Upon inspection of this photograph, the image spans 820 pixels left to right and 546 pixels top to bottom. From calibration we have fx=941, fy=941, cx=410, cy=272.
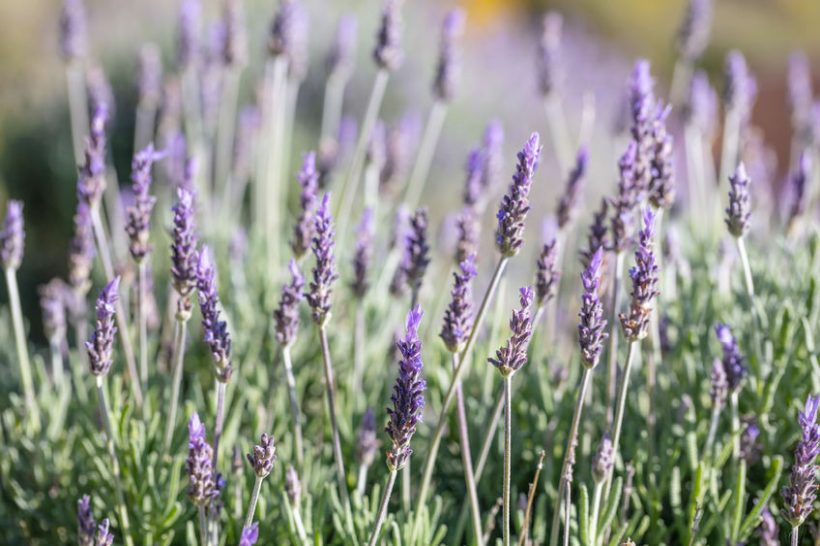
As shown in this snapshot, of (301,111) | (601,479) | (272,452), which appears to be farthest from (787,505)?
(301,111)

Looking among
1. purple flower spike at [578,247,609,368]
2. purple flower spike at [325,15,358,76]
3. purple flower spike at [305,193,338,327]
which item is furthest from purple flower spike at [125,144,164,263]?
purple flower spike at [325,15,358,76]

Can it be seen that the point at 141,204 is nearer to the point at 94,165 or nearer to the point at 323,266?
the point at 94,165

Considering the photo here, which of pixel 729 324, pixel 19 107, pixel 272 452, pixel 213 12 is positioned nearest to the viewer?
pixel 272 452

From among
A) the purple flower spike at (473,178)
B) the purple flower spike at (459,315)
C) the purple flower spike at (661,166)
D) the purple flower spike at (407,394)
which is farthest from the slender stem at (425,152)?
Answer: the purple flower spike at (407,394)

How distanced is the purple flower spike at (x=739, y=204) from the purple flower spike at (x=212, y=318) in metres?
0.81

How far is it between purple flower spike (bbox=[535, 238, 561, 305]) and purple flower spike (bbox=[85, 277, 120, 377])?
2.12 feet

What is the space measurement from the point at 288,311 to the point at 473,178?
0.59 m

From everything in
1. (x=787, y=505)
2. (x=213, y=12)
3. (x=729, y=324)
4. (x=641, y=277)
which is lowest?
(x=787, y=505)

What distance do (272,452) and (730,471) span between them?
3.11 ft

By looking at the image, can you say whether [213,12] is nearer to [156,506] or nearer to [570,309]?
[570,309]

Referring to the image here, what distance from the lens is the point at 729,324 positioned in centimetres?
194

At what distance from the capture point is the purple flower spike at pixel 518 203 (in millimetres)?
1245

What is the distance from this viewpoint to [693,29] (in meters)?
2.71

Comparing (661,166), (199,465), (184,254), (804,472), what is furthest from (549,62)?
(199,465)
